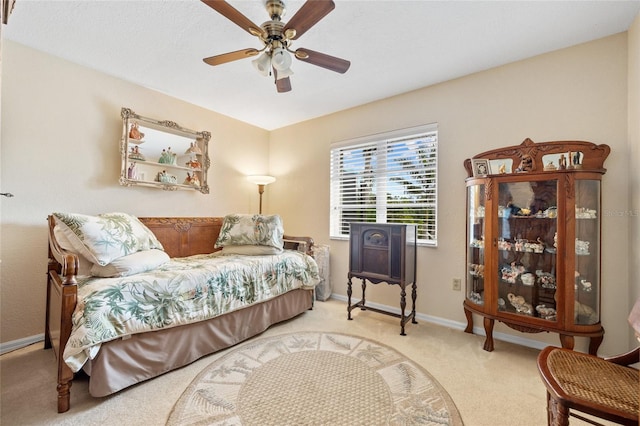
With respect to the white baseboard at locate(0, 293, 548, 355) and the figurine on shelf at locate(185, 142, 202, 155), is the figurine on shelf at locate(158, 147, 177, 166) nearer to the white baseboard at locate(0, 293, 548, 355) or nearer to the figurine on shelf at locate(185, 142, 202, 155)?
the figurine on shelf at locate(185, 142, 202, 155)

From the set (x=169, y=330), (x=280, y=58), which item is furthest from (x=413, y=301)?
(x=280, y=58)

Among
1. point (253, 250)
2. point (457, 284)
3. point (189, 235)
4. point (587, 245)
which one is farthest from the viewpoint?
point (189, 235)

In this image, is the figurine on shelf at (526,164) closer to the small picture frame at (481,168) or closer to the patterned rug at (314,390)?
the small picture frame at (481,168)

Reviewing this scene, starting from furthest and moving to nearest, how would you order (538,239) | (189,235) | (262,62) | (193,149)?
(193,149) → (189,235) → (538,239) → (262,62)

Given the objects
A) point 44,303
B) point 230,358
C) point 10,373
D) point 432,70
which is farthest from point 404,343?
point 44,303

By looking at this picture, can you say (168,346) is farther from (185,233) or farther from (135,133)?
(135,133)

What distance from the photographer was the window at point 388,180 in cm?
295

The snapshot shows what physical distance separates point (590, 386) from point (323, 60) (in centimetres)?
221

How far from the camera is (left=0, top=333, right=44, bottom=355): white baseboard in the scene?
2215 mm

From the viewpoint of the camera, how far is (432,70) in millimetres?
2598

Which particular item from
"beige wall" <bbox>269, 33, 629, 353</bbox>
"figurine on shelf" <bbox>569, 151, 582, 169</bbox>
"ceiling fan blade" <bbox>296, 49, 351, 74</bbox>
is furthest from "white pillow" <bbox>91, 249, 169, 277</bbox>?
"figurine on shelf" <bbox>569, 151, 582, 169</bbox>

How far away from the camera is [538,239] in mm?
2211

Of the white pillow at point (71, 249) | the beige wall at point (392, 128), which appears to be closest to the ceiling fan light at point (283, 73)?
the beige wall at point (392, 128)

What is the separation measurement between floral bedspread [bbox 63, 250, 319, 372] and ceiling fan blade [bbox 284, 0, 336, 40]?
1.80m
